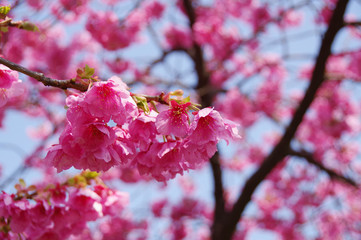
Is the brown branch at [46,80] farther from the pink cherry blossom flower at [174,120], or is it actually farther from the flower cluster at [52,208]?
the flower cluster at [52,208]

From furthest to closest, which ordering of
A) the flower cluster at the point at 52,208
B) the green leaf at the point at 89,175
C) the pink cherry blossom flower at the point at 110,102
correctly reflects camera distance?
the green leaf at the point at 89,175 < the flower cluster at the point at 52,208 < the pink cherry blossom flower at the point at 110,102

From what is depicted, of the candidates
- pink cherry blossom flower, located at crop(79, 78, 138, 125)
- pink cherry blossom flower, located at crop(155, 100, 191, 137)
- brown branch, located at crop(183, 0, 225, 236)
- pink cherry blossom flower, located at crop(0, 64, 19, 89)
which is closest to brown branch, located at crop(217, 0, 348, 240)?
brown branch, located at crop(183, 0, 225, 236)

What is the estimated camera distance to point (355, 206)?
20.9 feet

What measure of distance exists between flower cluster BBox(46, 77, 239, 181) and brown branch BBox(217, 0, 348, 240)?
2256 mm

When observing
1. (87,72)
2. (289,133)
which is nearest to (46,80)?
(87,72)

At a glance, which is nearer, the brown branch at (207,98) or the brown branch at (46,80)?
the brown branch at (46,80)

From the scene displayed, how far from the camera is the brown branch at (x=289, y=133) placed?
3080mm

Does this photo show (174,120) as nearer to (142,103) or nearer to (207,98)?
(142,103)

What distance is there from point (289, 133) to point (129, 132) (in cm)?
263

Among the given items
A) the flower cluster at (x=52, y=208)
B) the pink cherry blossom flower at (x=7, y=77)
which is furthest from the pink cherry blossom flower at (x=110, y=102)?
the flower cluster at (x=52, y=208)

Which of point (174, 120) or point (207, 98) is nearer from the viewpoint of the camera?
point (174, 120)

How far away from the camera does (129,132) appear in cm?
124

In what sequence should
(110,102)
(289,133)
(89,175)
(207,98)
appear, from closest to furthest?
(110,102), (89,175), (289,133), (207,98)

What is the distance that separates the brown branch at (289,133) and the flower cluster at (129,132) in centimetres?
226
